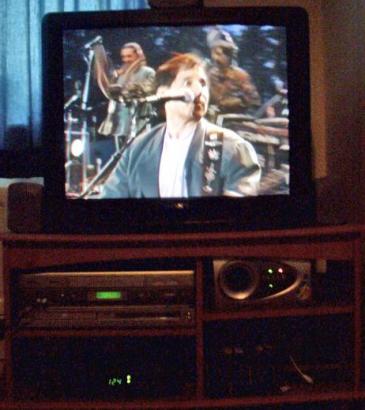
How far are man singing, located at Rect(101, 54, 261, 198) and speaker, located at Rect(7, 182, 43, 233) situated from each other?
204 mm

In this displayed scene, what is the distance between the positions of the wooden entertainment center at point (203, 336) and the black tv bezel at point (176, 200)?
86 mm

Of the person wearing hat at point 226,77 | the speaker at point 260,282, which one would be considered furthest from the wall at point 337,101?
the person wearing hat at point 226,77

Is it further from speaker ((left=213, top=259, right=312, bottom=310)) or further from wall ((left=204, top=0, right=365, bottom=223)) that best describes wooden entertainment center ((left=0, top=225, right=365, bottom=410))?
wall ((left=204, top=0, right=365, bottom=223))

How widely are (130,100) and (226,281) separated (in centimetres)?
56

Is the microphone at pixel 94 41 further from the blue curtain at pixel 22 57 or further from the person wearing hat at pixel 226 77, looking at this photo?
the blue curtain at pixel 22 57

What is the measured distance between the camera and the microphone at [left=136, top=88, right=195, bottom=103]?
5.56 ft

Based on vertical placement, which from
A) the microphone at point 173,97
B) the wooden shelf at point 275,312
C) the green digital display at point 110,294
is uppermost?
the microphone at point 173,97

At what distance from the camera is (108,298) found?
169 centimetres

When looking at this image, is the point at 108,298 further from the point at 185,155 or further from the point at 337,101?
the point at 337,101

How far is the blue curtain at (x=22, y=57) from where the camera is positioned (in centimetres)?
210

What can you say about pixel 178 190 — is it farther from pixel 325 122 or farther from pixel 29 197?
pixel 325 122

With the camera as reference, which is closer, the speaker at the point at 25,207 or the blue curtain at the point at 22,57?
the speaker at the point at 25,207

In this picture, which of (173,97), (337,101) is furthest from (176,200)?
(337,101)

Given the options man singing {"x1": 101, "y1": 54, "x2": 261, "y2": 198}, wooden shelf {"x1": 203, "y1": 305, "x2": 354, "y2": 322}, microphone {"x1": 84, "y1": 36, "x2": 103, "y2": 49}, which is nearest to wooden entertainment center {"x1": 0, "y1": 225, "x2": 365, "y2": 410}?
wooden shelf {"x1": 203, "y1": 305, "x2": 354, "y2": 322}
